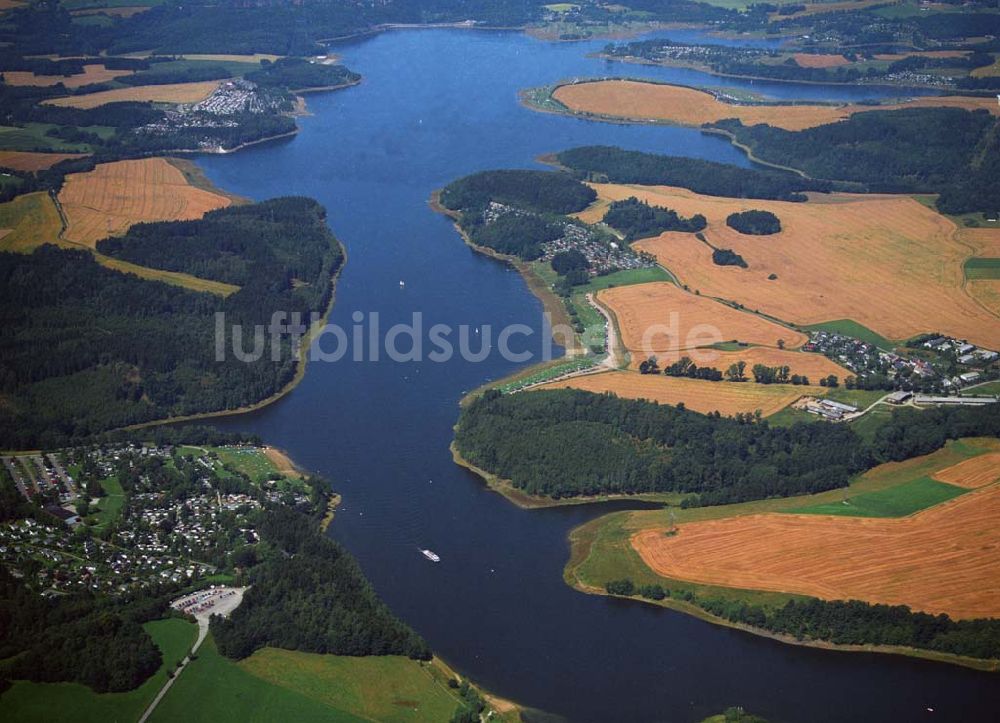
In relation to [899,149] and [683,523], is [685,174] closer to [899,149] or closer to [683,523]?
[899,149]

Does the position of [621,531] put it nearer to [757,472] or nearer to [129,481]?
[757,472]

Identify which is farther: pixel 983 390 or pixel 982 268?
pixel 982 268

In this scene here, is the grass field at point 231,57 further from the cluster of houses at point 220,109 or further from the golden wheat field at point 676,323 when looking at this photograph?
the golden wheat field at point 676,323

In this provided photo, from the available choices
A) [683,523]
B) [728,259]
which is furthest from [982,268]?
[683,523]

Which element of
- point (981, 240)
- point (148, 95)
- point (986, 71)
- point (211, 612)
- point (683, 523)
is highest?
point (986, 71)

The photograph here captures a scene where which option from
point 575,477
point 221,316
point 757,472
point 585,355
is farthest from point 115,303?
point 757,472

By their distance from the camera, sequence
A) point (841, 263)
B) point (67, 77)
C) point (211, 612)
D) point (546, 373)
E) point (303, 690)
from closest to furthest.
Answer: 1. point (303, 690)
2. point (211, 612)
3. point (546, 373)
4. point (841, 263)
5. point (67, 77)
